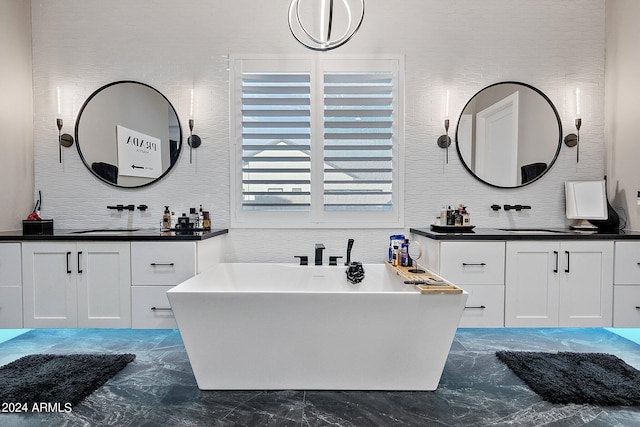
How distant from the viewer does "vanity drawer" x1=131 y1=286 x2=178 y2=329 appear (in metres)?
2.60

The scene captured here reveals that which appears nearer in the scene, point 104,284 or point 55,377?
point 55,377

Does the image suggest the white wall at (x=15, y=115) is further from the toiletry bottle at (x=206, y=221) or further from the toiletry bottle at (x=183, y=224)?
the toiletry bottle at (x=206, y=221)

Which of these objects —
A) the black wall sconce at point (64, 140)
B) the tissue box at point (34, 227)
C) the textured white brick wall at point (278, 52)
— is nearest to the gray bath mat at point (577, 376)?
the textured white brick wall at point (278, 52)

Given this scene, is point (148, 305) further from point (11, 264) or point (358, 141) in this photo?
point (358, 141)

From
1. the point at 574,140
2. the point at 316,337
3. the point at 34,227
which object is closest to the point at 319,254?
the point at 316,337

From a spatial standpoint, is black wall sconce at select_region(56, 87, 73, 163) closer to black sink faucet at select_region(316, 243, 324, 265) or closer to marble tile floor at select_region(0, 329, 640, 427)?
marble tile floor at select_region(0, 329, 640, 427)

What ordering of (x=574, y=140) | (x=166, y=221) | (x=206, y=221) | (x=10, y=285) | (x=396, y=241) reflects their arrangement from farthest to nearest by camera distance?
(x=574, y=140) → (x=206, y=221) → (x=166, y=221) → (x=396, y=241) → (x=10, y=285)

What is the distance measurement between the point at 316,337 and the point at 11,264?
88.2 inches

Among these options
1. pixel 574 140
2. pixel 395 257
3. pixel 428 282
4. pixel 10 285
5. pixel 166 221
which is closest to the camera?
pixel 428 282

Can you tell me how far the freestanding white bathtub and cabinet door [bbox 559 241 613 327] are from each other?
1.25 m

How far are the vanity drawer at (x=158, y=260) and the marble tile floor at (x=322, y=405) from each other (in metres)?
0.51

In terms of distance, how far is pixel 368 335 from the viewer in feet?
6.44

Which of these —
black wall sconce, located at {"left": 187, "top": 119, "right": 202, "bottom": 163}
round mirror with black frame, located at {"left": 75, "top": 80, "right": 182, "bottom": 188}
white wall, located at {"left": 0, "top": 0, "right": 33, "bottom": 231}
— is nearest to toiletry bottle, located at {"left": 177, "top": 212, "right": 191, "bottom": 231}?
round mirror with black frame, located at {"left": 75, "top": 80, "right": 182, "bottom": 188}

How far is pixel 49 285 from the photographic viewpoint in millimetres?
2592
